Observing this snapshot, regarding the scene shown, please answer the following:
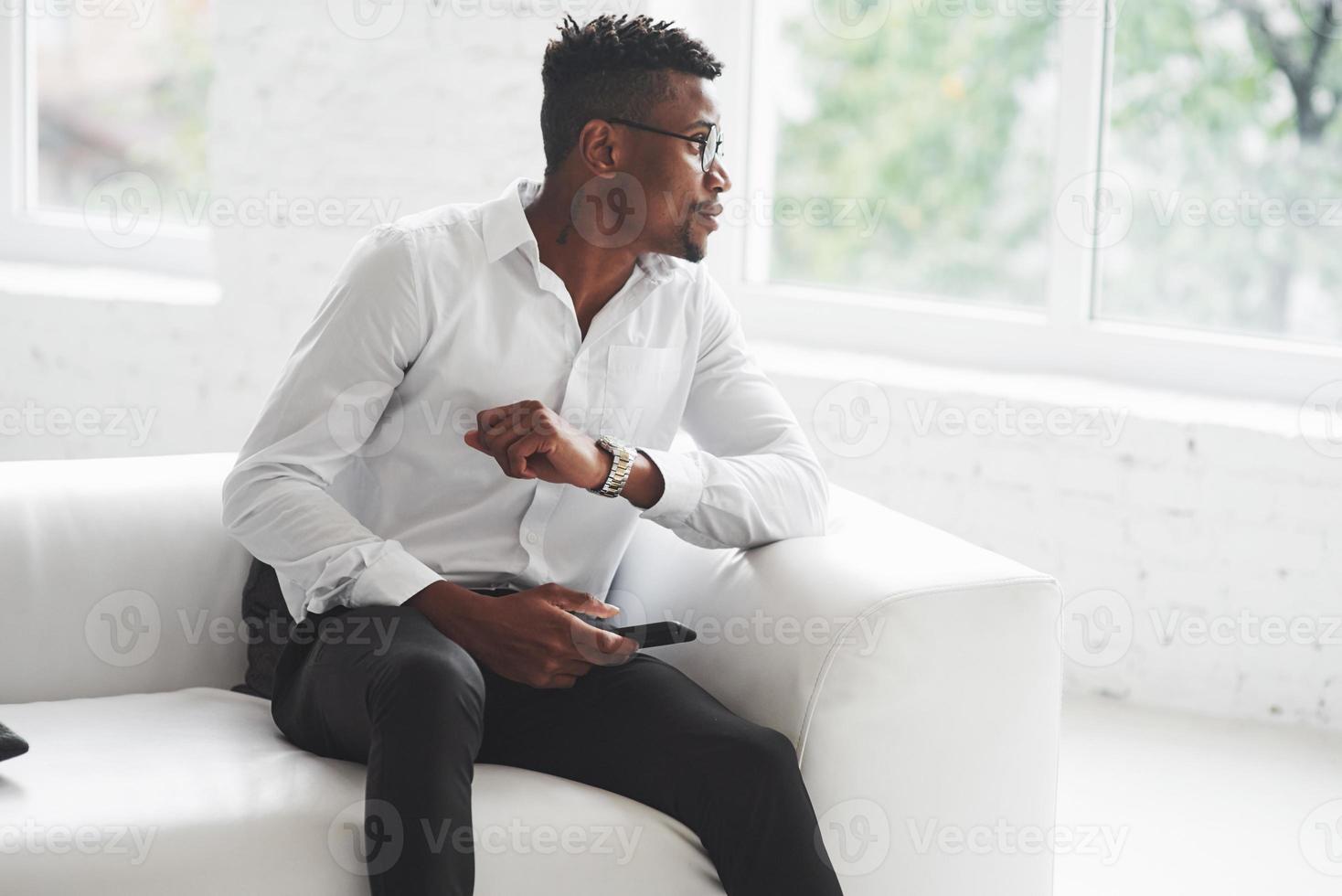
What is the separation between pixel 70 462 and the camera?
1.98 m

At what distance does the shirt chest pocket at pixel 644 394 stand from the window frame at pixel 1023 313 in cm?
149

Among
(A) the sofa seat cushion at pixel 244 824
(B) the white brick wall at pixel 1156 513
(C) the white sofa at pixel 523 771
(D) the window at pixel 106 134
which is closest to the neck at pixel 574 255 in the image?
(C) the white sofa at pixel 523 771

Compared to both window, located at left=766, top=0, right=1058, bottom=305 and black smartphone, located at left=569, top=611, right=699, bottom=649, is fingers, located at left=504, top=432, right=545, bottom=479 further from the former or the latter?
window, located at left=766, top=0, right=1058, bottom=305

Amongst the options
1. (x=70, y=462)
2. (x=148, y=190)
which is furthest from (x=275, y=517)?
(x=148, y=190)

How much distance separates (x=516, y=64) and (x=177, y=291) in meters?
1.10

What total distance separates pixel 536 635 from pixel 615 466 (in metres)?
0.23

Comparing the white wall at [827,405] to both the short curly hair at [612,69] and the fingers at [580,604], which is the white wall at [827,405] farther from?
the fingers at [580,604]

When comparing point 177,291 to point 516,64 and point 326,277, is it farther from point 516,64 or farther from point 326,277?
point 516,64

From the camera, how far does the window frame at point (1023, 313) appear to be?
3053 mm

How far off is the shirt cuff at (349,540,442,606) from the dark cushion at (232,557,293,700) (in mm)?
199

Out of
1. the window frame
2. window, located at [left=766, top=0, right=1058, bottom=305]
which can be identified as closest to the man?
the window frame

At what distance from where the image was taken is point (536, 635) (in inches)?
64.8

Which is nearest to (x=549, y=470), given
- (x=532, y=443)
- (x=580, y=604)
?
(x=532, y=443)

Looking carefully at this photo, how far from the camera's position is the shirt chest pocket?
189cm
